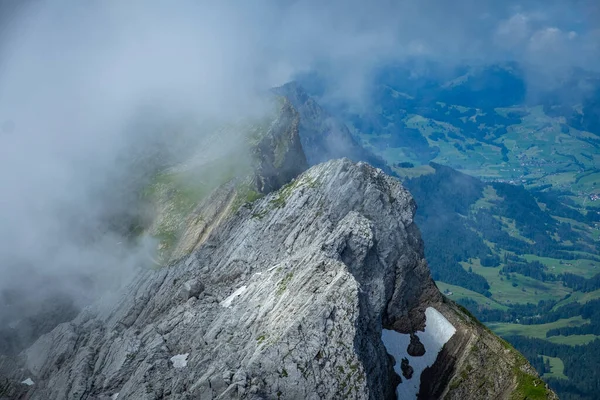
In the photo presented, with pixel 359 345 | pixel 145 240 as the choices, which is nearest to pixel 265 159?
pixel 145 240

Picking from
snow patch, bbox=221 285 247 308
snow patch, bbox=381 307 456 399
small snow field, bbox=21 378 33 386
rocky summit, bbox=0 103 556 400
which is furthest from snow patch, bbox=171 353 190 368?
small snow field, bbox=21 378 33 386

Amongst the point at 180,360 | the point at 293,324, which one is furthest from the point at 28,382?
the point at 293,324

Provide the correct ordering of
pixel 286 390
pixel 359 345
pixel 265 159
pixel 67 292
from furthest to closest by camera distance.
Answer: pixel 265 159, pixel 67 292, pixel 359 345, pixel 286 390

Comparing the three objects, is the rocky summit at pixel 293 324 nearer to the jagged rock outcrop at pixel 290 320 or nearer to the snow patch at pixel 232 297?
the jagged rock outcrop at pixel 290 320

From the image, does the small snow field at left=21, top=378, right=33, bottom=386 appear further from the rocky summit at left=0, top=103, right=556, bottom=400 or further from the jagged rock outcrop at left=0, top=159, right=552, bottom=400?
the jagged rock outcrop at left=0, top=159, right=552, bottom=400

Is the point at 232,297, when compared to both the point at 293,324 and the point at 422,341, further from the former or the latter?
the point at 422,341

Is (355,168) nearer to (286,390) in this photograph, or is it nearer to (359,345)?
(359,345)

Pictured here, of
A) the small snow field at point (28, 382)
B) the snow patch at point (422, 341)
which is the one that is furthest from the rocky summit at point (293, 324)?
the small snow field at point (28, 382)
